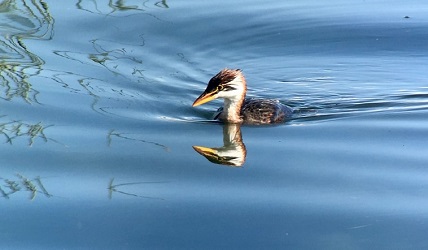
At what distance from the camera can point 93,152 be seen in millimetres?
9266

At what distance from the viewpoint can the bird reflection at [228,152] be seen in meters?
9.46

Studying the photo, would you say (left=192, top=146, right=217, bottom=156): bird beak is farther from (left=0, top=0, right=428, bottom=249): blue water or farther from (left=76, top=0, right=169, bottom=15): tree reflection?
(left=76, top=0, right=169, bottom=15): tree reflection

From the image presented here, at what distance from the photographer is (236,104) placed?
11.9 m

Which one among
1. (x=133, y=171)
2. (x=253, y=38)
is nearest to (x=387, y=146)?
(x=133, y=171)

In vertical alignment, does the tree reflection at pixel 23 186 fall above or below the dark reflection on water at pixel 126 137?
above

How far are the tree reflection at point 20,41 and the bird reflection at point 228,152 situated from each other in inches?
82.1

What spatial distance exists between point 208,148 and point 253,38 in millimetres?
4380

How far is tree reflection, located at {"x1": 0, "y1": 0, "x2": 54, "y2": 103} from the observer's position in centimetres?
1123

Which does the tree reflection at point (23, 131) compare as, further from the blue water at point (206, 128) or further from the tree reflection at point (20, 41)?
the tree reflection at point (20, 41)

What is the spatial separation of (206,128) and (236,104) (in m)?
0.98

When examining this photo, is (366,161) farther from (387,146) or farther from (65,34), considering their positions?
(65,34)

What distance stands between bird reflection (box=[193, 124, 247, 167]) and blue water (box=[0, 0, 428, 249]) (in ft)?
0.16

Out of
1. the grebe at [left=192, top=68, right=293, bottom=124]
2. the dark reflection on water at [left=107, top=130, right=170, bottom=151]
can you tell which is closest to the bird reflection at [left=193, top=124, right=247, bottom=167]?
the dark reflection on water at [left=107, top=130, right=170, bottom=151]

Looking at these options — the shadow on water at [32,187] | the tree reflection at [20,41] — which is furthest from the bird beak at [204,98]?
the shadow on water at [32,187]
